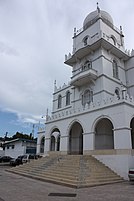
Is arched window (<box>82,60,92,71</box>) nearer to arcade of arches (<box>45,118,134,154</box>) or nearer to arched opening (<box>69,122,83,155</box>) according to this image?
arched opening (<box>69,122,83,155</box>)

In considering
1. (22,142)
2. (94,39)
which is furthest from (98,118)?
(22,142)

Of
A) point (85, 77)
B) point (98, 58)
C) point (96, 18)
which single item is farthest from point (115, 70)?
point (96, 18)

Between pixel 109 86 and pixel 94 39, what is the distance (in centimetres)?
645

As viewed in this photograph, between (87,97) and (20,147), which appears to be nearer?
(87,97)

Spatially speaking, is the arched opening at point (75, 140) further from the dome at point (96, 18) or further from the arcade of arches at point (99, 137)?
the dome at point (96, 18)

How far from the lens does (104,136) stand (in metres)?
17.9

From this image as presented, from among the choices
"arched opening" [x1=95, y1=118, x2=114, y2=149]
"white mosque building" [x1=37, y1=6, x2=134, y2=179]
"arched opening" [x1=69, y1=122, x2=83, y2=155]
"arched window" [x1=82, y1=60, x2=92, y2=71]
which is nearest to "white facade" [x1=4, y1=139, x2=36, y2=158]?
"white mosque building" [x1=37, y1=6, x2=134, y2=179]

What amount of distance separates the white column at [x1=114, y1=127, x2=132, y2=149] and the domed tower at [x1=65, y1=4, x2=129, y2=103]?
632 centimetres

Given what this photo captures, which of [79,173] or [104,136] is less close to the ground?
[104,136]

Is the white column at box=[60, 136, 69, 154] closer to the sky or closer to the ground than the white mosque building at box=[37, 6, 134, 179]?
closer to the ground

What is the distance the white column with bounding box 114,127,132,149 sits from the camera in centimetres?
1339

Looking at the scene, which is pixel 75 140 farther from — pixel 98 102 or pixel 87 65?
pixel 87 65

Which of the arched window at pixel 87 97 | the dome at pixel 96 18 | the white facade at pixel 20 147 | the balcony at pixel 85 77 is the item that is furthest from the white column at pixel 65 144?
the dome at pixel 96 18

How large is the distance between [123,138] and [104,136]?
176 inches
